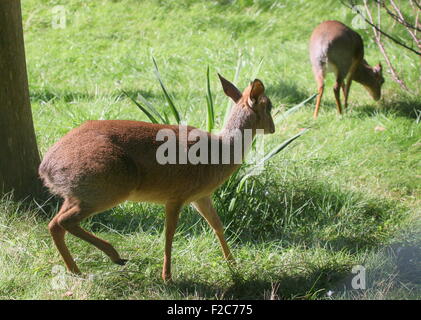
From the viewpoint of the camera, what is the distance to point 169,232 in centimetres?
452

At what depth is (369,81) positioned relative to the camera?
8742 mm

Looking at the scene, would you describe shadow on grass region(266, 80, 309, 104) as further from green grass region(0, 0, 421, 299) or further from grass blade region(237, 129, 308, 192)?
grass blade region(237, 129, 308, 192)

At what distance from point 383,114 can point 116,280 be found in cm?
459

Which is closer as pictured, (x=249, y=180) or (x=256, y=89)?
(x=256, y=89)

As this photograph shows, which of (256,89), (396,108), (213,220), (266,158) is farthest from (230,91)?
(396,108)

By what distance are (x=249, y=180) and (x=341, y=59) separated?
3583mm

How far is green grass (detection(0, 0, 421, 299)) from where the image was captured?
15.2ft

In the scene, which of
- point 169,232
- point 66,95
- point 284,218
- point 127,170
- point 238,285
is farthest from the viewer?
point 66,95

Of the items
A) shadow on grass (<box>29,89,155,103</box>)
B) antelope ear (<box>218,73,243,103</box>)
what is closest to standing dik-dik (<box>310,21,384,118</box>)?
shadow on grass (<box>29,89,155,103</box>)

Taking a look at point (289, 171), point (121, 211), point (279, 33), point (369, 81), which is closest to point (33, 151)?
point (121, 211)

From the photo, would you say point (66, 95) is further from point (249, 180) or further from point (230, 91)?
point (230, 91)

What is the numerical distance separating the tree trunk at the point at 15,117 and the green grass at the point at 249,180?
189 millimetres

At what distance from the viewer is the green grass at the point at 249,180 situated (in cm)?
463
